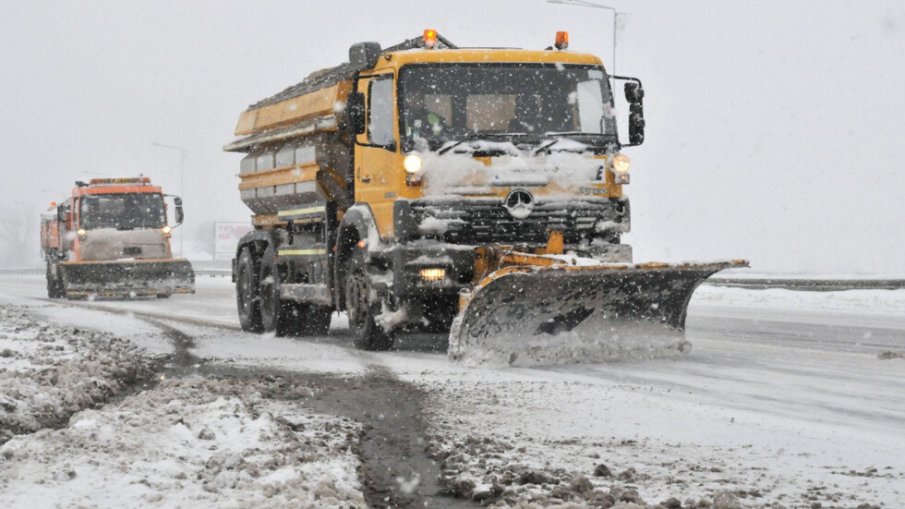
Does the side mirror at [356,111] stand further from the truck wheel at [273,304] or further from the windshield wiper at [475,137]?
the truck wheel at [273,304]

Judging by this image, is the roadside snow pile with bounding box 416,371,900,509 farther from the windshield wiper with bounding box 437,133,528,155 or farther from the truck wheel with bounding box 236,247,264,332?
the truck wheel with bounding box 236,247,264,332

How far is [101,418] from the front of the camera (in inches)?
257

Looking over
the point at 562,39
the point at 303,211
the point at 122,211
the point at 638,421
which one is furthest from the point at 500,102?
the point at 122,211

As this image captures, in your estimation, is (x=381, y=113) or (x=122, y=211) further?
(x=122, y=211)

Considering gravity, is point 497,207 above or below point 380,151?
below

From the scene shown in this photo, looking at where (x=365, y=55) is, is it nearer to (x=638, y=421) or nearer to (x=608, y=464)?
(x=638, y=421)

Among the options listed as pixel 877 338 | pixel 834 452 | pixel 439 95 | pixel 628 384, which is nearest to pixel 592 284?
pixel 628 384

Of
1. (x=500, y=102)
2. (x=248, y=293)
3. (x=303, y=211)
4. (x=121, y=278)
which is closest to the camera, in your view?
(x=500, y=102)

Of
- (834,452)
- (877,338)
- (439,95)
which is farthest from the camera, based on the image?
(877,338)

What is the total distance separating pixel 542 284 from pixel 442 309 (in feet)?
5.26

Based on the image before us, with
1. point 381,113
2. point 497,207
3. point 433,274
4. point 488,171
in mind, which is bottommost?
point 433,274

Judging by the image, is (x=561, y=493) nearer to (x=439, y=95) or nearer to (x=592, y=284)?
(x=592, y=284)

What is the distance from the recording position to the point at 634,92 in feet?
37.4

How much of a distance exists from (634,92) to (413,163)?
2.17 meters
